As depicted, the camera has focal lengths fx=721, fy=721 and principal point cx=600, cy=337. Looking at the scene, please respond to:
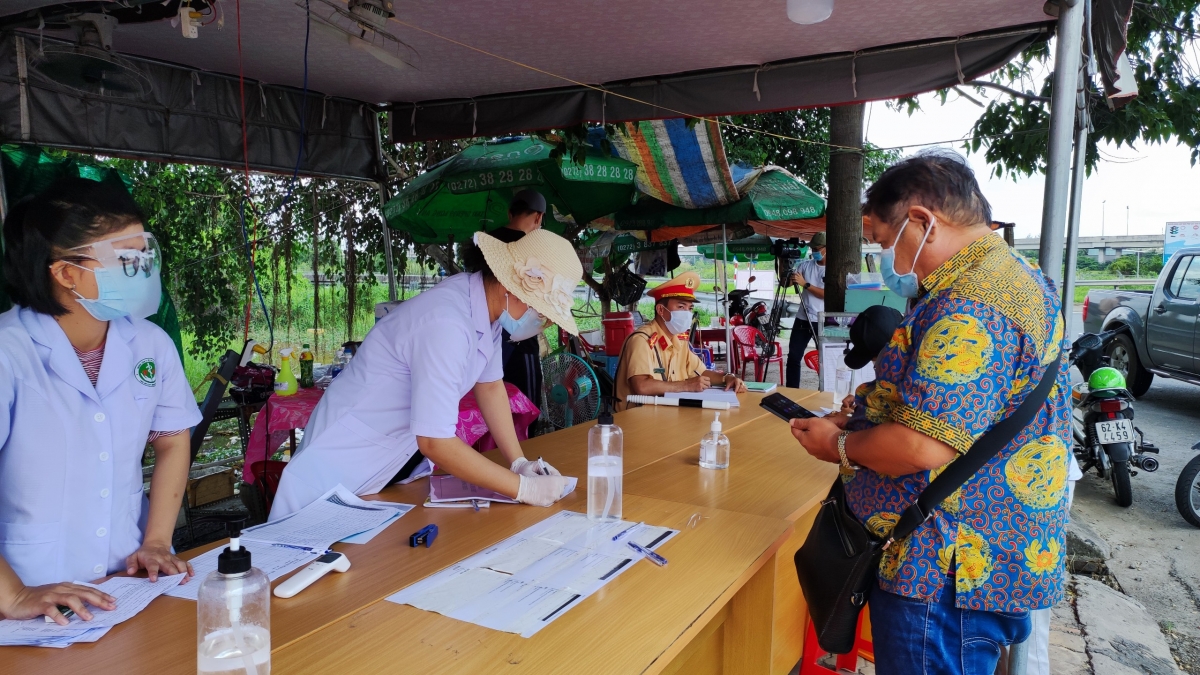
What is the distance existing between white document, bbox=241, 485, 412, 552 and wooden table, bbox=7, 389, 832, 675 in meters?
0.08

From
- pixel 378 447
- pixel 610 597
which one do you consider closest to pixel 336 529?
pixel 378 447

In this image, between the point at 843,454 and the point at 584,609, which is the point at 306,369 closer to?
the point at 584,609

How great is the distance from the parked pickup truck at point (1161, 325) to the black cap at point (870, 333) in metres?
6.52

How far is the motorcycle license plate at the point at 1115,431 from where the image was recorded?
462 centimetres

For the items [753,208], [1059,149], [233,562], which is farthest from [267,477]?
[753,208]

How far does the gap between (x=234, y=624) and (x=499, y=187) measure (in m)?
4.26

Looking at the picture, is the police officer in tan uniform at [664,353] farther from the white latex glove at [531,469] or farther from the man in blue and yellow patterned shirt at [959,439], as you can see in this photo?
the man in blue and yellow patterned shirt at [959,439]

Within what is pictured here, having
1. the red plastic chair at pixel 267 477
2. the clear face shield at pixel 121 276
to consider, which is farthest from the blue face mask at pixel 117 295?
the red plastic chair at pixel 267 477

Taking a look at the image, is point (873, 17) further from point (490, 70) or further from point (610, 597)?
point (610, 597)

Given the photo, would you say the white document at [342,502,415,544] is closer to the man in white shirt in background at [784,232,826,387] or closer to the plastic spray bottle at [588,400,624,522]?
the plastic spray bottle at [588,400,624,522]

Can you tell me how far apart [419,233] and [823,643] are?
511 centimetres

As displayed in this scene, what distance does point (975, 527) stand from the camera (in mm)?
1454

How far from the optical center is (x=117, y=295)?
5.14 feet

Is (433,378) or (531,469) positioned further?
(531,469)
